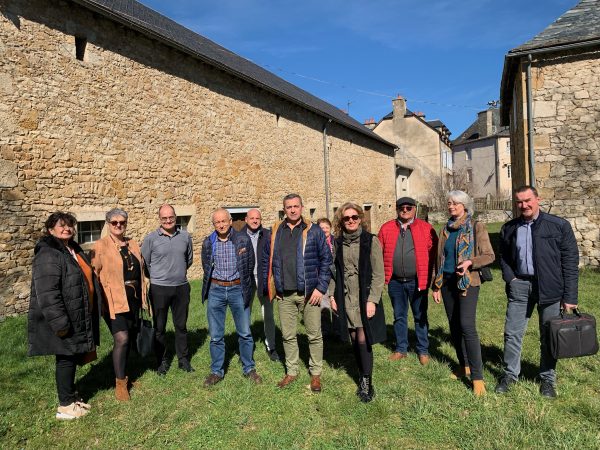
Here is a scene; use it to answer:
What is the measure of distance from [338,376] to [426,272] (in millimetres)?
1415

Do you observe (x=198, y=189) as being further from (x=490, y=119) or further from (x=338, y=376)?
(x=490, y=119)

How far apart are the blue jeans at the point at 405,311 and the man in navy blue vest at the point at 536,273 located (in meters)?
0.91

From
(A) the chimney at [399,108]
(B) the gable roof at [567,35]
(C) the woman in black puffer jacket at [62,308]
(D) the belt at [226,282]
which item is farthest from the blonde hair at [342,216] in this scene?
(A) the chimney at [399,108]

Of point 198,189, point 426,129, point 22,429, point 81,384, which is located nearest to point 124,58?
point 198,189

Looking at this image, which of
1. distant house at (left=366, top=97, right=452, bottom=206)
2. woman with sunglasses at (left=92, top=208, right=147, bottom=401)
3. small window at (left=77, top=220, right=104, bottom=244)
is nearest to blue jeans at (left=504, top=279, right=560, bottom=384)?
woman with sunglasses at (left=92, top=208, right=147, bottom=401)

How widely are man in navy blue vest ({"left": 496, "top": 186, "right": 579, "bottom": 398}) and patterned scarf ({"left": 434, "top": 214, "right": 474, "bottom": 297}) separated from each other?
1.08 ft

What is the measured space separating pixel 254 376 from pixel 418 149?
30966mm

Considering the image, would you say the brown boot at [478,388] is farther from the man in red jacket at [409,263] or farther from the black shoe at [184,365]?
the black shoe at [184,365]

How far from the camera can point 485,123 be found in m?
39.9

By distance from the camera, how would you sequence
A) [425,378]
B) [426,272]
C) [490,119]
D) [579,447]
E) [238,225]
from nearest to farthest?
[579,447] → [425,378] → [426,272] → [238,225] → [490,119]

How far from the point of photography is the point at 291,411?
11.0ft

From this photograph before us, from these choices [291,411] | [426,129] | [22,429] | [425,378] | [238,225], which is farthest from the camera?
[426,129]

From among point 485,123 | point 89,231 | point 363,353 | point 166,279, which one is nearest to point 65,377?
point 166,279

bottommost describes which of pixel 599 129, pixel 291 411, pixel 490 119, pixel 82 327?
pixel 291 411
